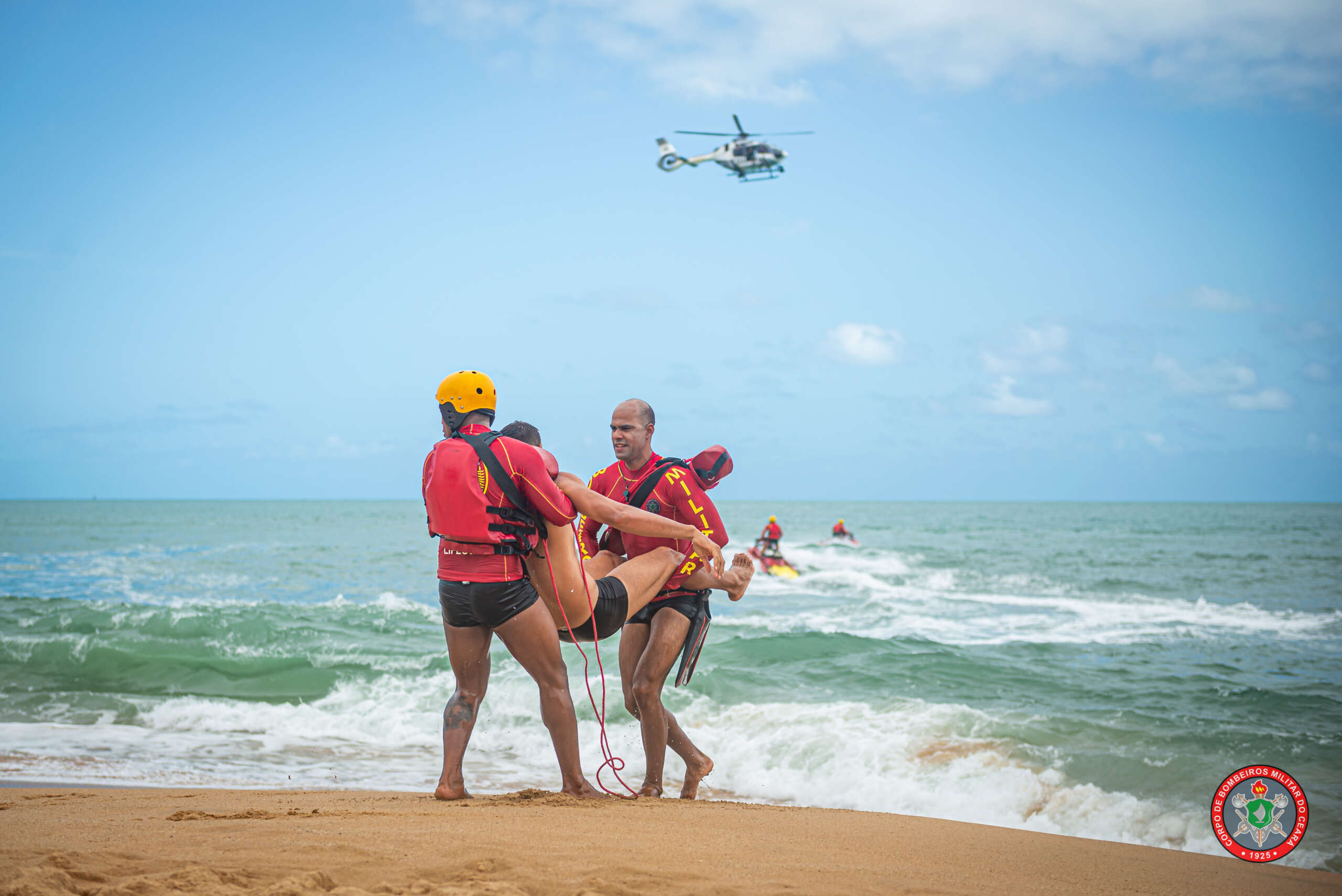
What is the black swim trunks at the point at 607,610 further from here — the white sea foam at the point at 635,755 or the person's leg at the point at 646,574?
the white sea foam at the point at 635,755

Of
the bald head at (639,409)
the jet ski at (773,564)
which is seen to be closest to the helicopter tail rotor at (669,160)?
the jet ski at (773,564)

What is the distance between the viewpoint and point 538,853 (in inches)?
147

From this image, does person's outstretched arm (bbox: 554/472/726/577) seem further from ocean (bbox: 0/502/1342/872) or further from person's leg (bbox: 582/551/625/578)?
ocean (bbox: 0/502/1342/872)

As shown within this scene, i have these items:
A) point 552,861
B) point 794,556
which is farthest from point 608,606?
point 794,556

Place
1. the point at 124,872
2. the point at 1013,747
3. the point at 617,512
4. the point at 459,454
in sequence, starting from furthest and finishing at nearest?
1. the point at 1013,747
2. the point at 617,512
3. the point at 459,454
4. the point at 124,872

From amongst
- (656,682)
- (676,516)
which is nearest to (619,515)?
(676,516)

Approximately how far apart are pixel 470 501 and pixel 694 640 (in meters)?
1.92

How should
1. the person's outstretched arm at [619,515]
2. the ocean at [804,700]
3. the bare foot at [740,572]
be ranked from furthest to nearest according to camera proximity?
the ocean at [804,700], the bare foot at [740,572], the person's outstretched arm at [619,515]

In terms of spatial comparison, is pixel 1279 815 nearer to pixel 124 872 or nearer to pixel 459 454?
pixel 459 454

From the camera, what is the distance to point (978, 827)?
5.29 meters

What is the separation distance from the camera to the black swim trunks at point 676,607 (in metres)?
5.73

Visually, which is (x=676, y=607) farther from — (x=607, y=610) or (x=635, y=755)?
(x=635, y=755)

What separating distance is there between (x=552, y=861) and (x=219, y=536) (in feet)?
197

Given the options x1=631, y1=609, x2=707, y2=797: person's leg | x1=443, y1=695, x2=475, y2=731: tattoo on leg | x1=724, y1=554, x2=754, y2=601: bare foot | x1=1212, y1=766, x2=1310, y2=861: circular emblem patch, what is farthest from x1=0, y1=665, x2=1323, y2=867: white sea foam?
x1=724, y1=554, x2=754, y2=601: bare foot
